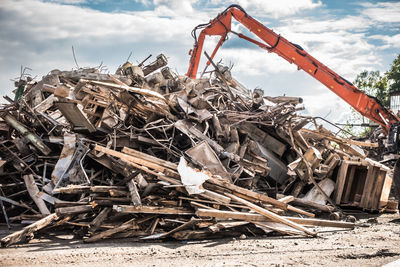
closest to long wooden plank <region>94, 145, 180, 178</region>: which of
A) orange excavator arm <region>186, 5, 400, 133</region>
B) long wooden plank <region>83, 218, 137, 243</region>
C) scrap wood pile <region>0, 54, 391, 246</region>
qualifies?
scrap wood pile <region>0, 54, 391, 246</region>

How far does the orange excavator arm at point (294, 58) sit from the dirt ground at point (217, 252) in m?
5.77

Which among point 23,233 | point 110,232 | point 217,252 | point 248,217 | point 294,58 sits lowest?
point 23,233

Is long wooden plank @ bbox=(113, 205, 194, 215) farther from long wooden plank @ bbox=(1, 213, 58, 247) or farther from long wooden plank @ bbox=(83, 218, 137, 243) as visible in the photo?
long wooden plank @ bbox=(1, 213, 58, 247)

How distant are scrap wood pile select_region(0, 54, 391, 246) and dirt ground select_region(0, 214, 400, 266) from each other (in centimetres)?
26

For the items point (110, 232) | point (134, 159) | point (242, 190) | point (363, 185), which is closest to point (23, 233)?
point (110, 232)

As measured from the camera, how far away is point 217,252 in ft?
15.5

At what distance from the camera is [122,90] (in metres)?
7.19

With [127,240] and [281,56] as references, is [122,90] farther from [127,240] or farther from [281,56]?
[281,56]

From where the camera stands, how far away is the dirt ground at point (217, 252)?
167 inches

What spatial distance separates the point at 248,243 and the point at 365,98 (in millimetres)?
7267

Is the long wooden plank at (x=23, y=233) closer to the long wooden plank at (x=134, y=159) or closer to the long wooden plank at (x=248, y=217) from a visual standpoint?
the long wooden plank at (x=134, y=159)

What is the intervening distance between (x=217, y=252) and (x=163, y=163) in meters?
2.02

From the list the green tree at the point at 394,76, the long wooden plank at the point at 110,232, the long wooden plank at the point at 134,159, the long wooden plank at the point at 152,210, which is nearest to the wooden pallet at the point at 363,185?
the long wooden plank at the point at 152,210

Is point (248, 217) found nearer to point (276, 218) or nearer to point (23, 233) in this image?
point (276, 218)
